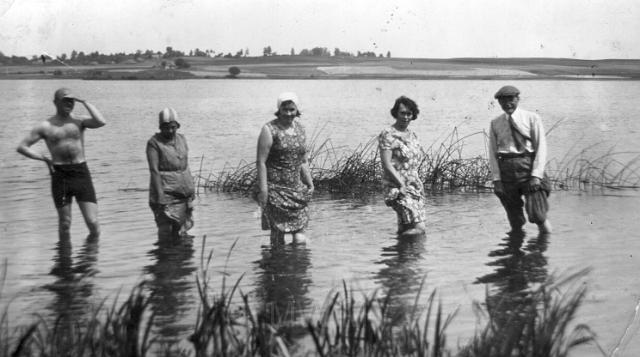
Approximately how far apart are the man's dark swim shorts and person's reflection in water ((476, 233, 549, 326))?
441cm

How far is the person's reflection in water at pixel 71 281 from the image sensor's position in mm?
7930

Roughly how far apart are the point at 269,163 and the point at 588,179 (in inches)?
372

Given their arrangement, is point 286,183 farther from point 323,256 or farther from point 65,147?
point 65,147

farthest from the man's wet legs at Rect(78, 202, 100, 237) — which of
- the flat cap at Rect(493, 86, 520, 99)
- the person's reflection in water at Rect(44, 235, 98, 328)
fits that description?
the flat cap at Rect(493, 86, 520, 99)

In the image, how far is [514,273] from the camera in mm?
9602

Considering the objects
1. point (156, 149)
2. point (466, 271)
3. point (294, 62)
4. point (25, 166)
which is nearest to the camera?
point (466, 271)

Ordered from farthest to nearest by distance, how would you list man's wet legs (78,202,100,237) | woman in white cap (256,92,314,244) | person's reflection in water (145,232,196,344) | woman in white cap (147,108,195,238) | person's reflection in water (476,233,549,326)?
man's wet legs (78,202,100,237)
woman in white cap (147,108,195,238)
woman in white cap (256,92,314,244)
person's reflection in water (476,233,549,326)
person's reflection in water (145,232,196,344)

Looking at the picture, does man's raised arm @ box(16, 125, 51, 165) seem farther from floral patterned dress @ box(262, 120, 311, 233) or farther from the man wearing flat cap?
the man wearing flat cap

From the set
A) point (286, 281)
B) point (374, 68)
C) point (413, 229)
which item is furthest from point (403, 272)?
point (374, 68)

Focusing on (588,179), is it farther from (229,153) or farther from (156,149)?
(229,153)

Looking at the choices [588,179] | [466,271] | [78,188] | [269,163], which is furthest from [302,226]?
[588,179]

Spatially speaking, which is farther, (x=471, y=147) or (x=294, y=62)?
(x=294, y=62)

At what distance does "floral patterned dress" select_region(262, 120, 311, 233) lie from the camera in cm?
970

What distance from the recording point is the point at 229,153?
32.3 m
